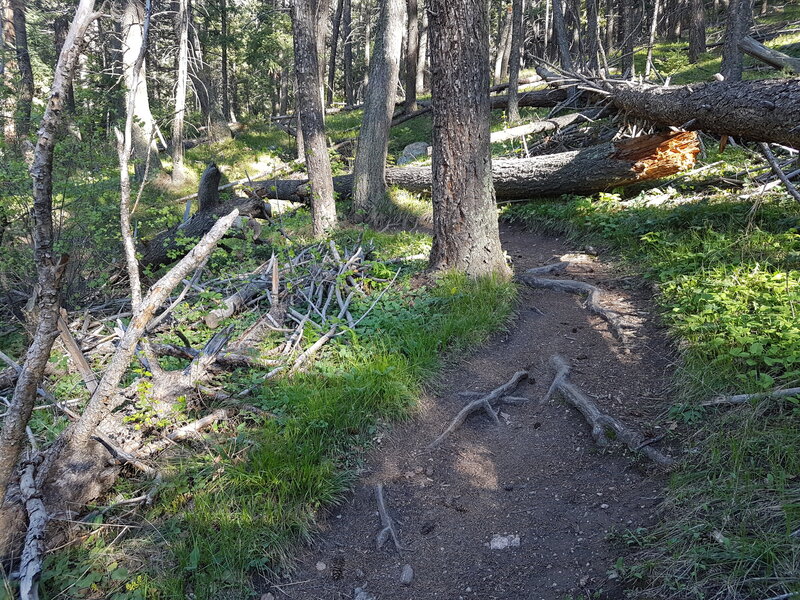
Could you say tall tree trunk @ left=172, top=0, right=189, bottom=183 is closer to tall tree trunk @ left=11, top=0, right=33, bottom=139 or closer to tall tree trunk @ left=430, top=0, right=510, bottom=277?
tall tree trunk @ left=11, top=0, right=33, bottom=139

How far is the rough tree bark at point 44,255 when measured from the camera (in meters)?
2.22

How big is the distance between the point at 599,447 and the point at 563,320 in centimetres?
187

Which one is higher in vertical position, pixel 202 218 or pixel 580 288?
A: pixel 202 218

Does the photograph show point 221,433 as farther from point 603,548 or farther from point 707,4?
point 707,4

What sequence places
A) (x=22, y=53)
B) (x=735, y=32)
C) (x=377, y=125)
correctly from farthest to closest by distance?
(x=22, y=53) < (x=735, y=32) < (x=377, y=125)

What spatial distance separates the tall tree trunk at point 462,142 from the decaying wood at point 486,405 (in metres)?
1.51

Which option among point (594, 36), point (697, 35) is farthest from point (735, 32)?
point (697, 35)

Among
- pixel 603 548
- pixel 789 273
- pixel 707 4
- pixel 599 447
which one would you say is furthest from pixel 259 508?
pixel 707 4

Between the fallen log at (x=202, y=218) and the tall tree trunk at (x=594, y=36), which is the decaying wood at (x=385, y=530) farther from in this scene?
the tall tree trunk at (x=594, y=36)

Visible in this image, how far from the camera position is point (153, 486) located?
3287mm

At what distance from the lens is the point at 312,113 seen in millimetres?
7945

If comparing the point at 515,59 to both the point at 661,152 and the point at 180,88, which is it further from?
the point at 180,88

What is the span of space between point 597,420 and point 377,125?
6.94 m

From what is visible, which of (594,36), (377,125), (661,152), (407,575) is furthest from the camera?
(594,36)
